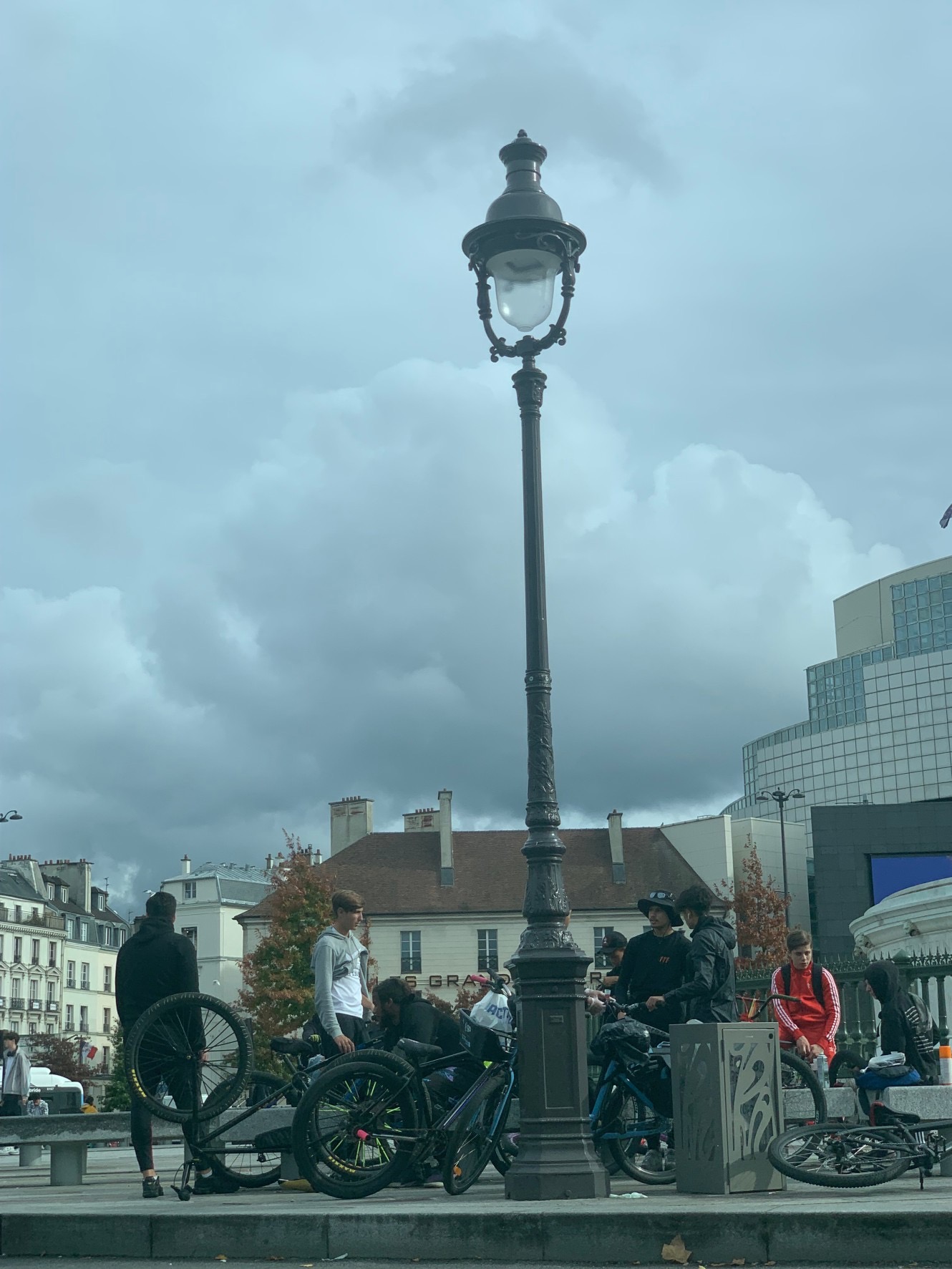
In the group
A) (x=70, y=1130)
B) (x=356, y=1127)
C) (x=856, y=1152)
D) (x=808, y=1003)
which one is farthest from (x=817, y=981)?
(x=70, y=1130)

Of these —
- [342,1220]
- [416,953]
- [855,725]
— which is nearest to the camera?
[342,1220]

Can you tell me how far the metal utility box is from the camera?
27.9 ft

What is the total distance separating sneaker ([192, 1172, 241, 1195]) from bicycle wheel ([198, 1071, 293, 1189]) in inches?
1.2

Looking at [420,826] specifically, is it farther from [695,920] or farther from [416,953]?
[695,920]

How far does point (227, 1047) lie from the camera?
9.52 meters

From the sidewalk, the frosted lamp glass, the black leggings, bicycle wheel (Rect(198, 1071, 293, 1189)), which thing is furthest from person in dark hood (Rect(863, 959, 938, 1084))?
the frosted lamp glass

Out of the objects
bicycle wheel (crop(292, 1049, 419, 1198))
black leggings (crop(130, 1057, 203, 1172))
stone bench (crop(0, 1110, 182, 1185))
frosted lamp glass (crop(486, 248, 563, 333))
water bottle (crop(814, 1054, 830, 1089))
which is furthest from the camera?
water bottle (crop(814, 1054, 830, 1089))

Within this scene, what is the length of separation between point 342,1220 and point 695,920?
11.0 feet

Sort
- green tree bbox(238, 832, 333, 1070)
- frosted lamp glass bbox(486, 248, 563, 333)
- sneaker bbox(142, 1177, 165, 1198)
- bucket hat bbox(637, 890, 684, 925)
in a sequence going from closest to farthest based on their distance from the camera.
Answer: sneaker bbox(142, 1177, 165, 1198)
frosted lamp glass bbox(486, 248, 563, 333)
bucket hat bbox(637, 890, 684, 925)
green tree bbox(238, 832, 333, 1070)

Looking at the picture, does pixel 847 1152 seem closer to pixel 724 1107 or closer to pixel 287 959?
pixel 724 1107

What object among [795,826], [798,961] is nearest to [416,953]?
[795,826]

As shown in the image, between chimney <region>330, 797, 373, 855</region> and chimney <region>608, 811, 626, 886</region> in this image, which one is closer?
chimney <region>608, 811, 626, 886</region>

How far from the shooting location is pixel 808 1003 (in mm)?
11859

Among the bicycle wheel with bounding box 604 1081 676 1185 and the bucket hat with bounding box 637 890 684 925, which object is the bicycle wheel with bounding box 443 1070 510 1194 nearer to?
the bicycle wheel with bounding box 604 1081 676 1185
